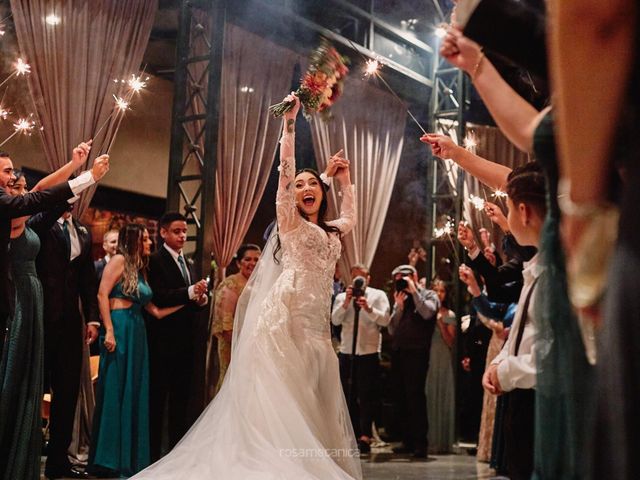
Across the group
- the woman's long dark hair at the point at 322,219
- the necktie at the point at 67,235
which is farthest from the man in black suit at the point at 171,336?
the woman's long dark hair at the point at 322,219

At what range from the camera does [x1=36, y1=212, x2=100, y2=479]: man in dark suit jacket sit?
508 cm

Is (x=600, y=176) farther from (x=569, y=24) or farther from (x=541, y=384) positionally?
(x=541, y=384)

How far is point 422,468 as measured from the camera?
678 cm

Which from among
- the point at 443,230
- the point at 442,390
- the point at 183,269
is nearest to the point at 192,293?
the point at 183,269

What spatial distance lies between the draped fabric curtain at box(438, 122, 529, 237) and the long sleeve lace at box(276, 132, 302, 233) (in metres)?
5.99

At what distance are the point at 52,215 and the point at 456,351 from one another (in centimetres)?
592

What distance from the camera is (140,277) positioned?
5637 millimetres

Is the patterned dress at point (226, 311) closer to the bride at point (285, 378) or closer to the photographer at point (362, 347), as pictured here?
the photographer at point (362, 347)

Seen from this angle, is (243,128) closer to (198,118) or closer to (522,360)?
(198,118)

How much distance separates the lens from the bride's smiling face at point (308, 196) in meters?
4.81

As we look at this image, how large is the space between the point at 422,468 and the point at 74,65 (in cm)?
458

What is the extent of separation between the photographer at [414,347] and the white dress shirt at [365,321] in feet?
0.62

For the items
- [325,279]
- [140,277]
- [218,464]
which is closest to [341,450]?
[218,464]

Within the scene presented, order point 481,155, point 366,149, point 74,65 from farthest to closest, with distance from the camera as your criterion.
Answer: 1. point 481,155
2. point 366,149
3. point 74,65
